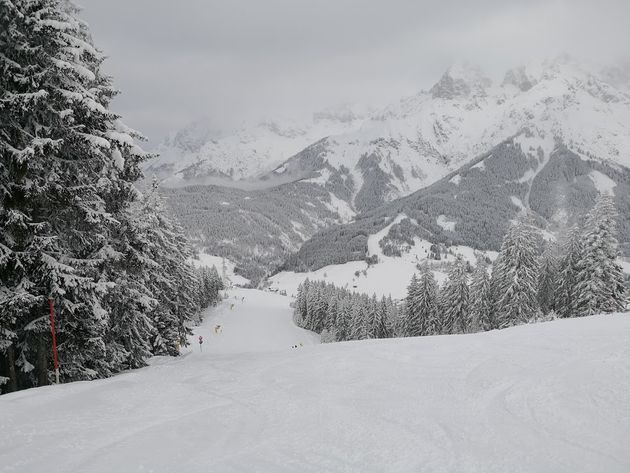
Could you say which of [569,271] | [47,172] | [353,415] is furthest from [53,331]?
[569,271]

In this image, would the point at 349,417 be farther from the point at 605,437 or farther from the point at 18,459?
the point at 18,459

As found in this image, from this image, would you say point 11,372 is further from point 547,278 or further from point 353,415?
point 547,278

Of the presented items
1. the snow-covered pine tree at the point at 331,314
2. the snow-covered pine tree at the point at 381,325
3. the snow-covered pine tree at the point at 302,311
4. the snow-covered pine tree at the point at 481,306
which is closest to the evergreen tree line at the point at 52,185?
the snow-covered pine tree at the point at 481,306

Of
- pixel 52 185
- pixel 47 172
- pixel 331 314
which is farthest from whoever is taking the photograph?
pixel 331 314

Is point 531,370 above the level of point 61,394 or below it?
below

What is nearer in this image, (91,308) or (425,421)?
(425,421)

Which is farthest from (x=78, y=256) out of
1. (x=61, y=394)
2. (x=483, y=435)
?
(x=483, y=435)

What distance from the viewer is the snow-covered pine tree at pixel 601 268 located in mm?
32969

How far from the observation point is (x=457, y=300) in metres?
46.9

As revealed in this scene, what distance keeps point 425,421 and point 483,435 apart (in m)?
0.93

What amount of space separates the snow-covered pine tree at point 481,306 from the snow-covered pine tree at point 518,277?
12.2 ft

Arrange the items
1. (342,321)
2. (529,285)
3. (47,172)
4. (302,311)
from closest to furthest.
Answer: (47,172), (529,285), (342,321), (302,311)

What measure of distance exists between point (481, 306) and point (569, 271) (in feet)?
30.0

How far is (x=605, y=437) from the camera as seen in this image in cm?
622
